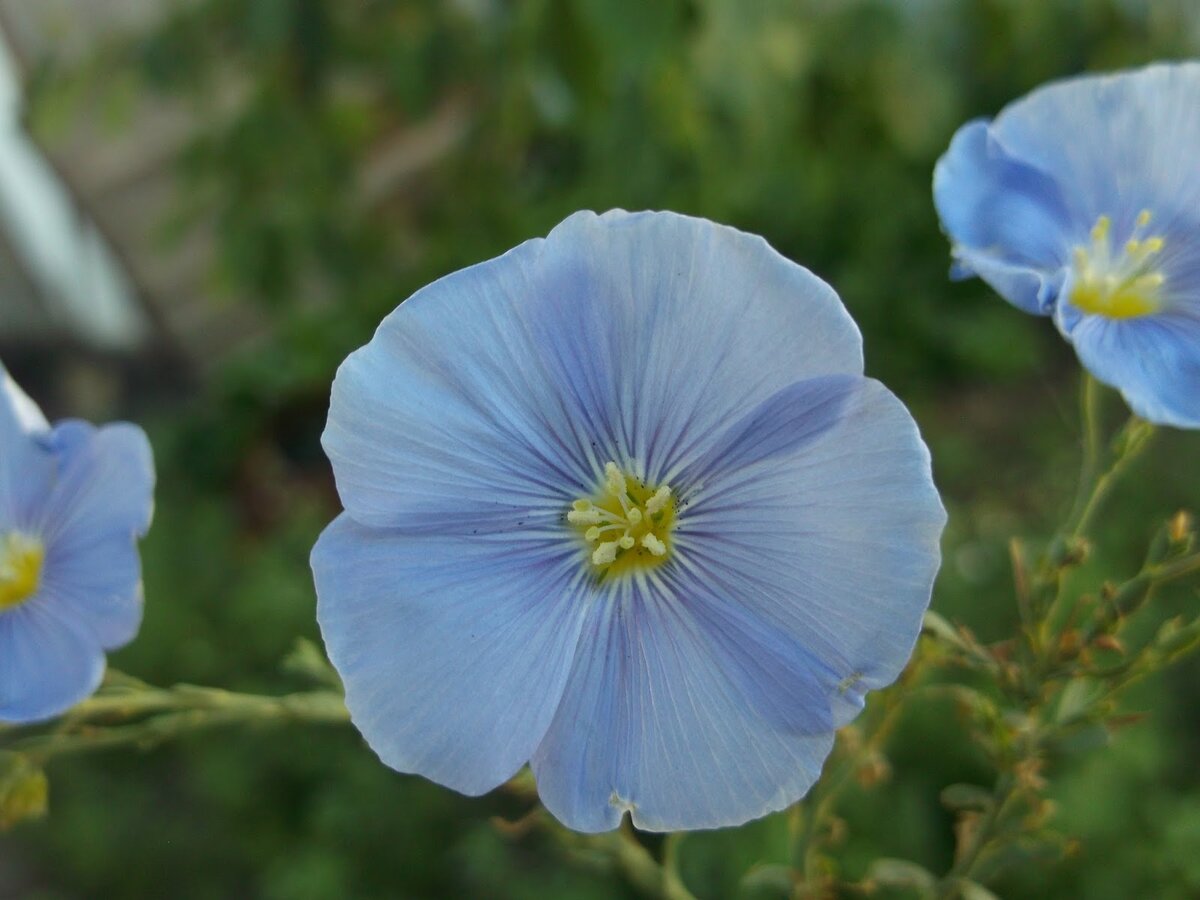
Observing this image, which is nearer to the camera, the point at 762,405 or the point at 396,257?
the point at 762,405

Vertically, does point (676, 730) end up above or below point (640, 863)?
above

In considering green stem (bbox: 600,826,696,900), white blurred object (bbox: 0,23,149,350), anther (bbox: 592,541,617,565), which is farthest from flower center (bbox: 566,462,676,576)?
white blurred object (bbox: 0,23,149,350)

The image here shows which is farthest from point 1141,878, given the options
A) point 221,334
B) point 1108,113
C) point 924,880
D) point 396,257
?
point 221,334

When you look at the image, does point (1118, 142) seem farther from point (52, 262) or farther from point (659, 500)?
point (52, 262)

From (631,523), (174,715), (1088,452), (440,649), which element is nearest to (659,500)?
(631,523)

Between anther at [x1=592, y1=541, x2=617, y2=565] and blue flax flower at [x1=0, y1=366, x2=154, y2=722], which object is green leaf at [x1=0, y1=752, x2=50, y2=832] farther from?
anther at [x1=592, y1=541, x2=617, y2=565]

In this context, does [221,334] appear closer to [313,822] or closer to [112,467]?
[313,822]
